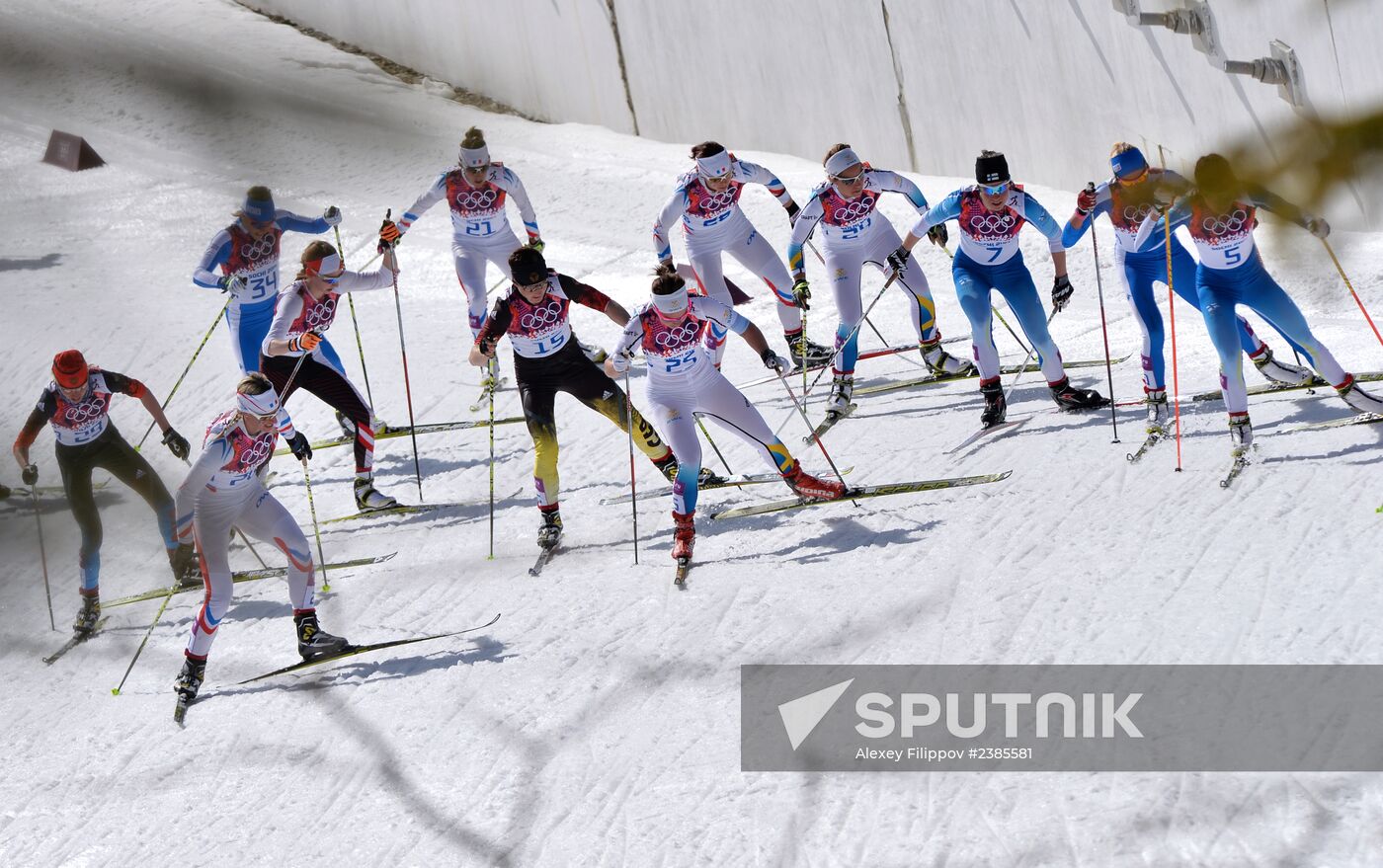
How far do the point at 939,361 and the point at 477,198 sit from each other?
4.13m

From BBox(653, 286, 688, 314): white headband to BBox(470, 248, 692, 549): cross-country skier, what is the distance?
610mm

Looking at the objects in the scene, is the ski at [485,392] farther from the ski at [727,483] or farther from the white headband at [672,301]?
the white headband at [672,301]

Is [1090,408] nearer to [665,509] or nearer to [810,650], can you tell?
[665,509]

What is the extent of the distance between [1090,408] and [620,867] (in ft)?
18.3

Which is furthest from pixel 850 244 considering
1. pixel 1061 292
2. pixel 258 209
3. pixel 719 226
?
pixel 258 209

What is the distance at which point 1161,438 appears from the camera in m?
9.48

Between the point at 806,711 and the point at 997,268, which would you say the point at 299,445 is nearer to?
the point at 806,711

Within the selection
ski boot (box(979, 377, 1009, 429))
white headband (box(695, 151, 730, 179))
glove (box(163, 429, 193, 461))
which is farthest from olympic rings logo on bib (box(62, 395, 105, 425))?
ski boot (box(979, 377, 1009, 429))

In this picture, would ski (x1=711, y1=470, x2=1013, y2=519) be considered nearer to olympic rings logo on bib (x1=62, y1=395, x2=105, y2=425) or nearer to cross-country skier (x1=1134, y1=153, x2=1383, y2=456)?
cross-country skier (x1=1134, y1=153, x2=1383, y2=456)

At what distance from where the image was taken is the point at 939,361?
1166 centimetres

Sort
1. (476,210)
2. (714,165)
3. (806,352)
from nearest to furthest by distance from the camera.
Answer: (714,165), (806,352), (476,210)

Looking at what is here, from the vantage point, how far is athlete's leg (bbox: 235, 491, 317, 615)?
8.32m

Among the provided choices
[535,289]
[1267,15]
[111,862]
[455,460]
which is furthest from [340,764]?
[1267,15]

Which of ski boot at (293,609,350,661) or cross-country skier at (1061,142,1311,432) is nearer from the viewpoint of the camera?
ski boot at (293,609,350,661)
